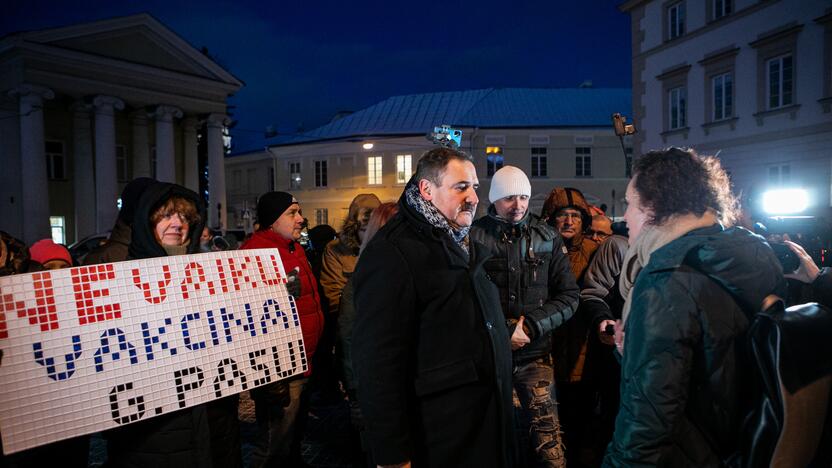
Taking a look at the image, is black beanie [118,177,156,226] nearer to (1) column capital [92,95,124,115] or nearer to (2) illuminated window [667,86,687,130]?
(2) illuminated window [667,86,687,130]

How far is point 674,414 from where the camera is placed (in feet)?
6.47

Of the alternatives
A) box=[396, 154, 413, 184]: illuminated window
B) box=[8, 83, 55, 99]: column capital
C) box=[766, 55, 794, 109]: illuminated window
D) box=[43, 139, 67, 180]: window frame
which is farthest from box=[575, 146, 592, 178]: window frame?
box=[43, 139, 67, 180]: window frame

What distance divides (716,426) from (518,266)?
85.0 inches

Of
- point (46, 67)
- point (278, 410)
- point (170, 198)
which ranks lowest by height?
point (278, 410)

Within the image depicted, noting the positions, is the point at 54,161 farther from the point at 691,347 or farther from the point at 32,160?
the point at 691,347

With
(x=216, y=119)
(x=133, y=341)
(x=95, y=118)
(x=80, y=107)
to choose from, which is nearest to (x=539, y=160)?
(x=216, y=119)

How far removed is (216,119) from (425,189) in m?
Answer: 35.1

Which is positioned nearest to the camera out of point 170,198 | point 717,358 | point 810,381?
point 810,381

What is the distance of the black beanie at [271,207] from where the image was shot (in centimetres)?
457

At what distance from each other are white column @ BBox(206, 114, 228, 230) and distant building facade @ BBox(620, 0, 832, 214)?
23947 mm

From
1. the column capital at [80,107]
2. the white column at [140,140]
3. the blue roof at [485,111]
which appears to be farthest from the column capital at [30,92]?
the blue roof at [485,111]

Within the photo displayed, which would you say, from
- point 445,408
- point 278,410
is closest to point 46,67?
point 278,410

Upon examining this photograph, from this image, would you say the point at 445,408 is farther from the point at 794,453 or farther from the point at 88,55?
the point at 88,55

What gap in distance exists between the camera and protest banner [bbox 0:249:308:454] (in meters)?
2.03
